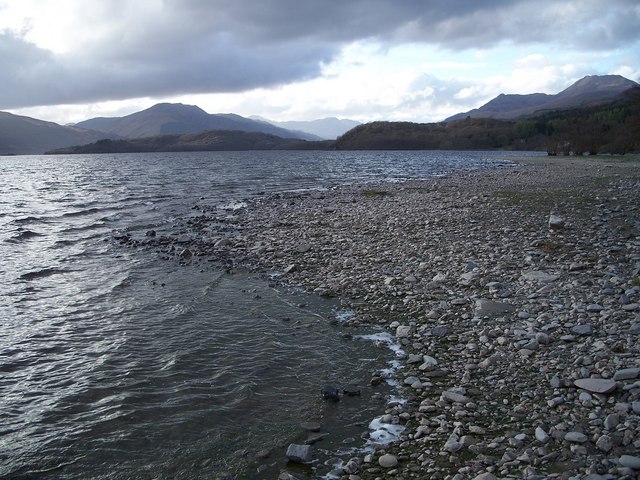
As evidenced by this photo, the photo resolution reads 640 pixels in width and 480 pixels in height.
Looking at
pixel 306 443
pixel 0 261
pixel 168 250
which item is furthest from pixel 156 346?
pixel 0 261

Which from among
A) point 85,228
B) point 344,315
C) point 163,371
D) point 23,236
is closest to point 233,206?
point 85,228

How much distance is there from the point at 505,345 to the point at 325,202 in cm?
2690

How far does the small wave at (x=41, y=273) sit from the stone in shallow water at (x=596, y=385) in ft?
61.5

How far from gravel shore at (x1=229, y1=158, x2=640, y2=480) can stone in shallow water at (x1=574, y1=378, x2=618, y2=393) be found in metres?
0.03

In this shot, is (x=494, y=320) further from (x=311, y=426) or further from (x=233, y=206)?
(x=233, y=206)

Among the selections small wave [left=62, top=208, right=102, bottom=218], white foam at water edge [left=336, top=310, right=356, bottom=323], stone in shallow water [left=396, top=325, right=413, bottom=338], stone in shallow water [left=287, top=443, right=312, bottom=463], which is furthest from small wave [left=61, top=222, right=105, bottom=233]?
stone in shallow water [left=287, top=443, right=312, bottom=463]

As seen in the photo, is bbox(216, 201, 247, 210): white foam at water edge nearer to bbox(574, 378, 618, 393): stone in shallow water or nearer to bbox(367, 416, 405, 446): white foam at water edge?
bbox(367, 416, 405, 446): white foam at water edge

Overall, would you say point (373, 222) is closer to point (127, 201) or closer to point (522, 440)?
point (522, 440)

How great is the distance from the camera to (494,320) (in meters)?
11.2

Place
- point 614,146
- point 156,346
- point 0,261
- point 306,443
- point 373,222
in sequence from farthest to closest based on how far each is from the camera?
1. point 614,146
2. point 373,222
3. point 0,261
4. point 156,346
5. point 306,443

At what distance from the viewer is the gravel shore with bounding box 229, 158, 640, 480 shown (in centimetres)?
661

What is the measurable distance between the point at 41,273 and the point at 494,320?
17.4 meters

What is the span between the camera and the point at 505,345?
9.93 meters

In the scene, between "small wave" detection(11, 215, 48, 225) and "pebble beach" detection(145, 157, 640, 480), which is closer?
"pebble beach" detection(145, 157, 640, 480)
